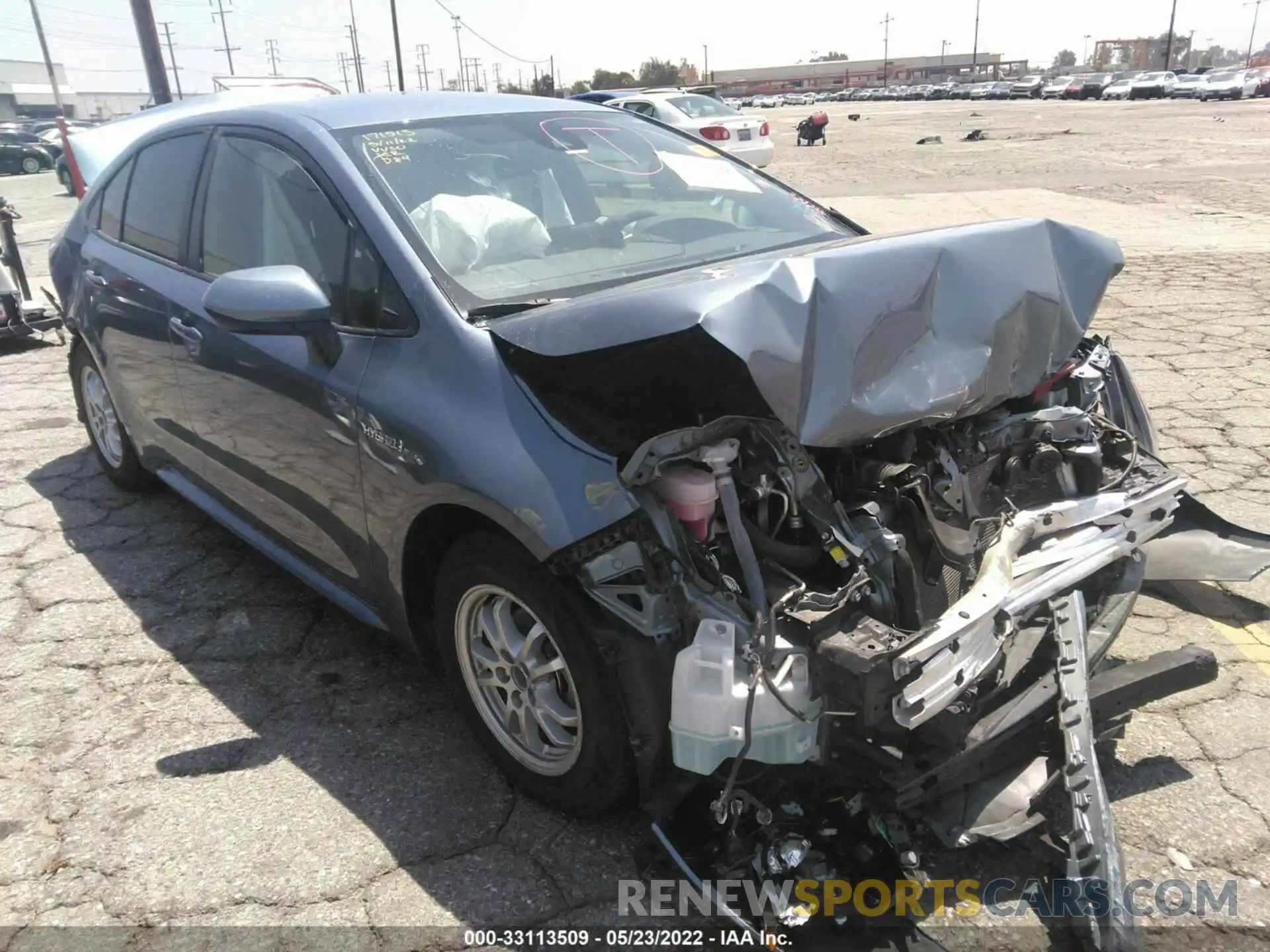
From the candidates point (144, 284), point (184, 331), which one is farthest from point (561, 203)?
point (144, 284)

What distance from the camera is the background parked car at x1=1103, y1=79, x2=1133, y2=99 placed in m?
56.4

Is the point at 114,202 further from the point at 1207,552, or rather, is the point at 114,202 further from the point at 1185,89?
the point at 1185,89

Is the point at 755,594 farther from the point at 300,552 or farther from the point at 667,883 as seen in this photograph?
the point at 300,552

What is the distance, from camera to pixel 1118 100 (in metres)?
54.0

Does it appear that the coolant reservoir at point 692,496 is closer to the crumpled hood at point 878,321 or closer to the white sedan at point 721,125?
the crumpled hood at point 878,321

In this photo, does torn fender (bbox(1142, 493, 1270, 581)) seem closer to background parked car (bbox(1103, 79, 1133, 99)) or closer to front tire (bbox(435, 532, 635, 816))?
front tire (bbox(435, 532, 635, 816))

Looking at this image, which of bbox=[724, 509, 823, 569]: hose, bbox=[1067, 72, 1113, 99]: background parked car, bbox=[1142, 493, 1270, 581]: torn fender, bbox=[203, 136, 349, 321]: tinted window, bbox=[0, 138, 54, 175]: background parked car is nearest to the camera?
bbox=[724, 509, 823, 569]: hose

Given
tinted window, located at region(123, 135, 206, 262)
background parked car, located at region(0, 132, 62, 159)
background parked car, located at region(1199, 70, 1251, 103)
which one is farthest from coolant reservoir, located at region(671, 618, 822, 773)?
background parked car, located at region(1199, 70, 1251, 103)

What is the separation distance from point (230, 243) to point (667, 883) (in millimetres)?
2575

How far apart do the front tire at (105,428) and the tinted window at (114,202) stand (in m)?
0.65

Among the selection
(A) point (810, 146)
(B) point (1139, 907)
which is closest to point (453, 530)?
(B) point (1139, 907)

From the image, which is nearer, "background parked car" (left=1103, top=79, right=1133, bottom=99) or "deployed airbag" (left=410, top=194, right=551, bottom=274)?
"deployed airbag" (left=410, top=194, right=551, bottom=274)

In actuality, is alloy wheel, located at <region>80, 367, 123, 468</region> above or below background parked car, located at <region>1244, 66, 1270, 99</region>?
above

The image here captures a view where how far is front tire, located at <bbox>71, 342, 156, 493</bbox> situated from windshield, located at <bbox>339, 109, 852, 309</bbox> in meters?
2.41
